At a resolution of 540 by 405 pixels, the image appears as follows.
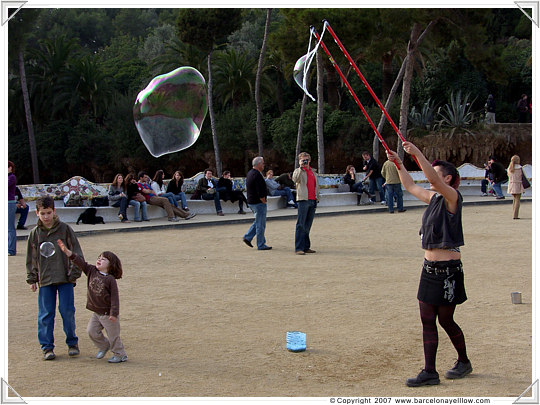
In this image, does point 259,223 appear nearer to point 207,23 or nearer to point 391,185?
point 391,185

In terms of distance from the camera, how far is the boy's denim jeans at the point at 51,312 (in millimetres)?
6195

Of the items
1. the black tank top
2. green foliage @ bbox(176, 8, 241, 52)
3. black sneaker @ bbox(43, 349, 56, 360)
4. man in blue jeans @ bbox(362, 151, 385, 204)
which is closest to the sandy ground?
black sneaker @ bbox(43, 349, 56, 360)

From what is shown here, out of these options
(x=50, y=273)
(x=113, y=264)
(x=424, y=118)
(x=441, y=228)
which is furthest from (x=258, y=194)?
(x=424, y=118)

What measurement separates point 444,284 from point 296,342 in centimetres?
159

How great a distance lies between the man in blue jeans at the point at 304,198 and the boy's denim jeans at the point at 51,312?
6534mm

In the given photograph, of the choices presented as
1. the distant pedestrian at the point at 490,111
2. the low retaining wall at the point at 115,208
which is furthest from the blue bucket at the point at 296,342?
the distant pedestrian at the point at 490,111

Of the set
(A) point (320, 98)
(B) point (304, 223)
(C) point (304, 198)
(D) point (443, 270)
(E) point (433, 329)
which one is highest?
(A) point (320, 98)

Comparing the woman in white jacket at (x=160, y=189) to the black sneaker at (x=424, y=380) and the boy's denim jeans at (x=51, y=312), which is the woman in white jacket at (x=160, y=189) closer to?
the boy's denim jeans at (x=51, y=312)

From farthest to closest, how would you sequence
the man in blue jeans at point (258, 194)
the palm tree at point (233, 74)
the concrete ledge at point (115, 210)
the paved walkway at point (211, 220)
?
1. the palm tree at point (233, 74)
2. the concrete ledge at point (115, 210)
3. the paved walkway at point (211, 220)
4. the man in blue jeans at point (258, 194)

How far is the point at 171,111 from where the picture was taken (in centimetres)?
952

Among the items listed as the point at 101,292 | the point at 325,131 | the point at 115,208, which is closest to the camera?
the point at 101,292

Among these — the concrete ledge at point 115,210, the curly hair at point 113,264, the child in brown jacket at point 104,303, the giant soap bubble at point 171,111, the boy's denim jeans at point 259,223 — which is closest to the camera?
the child in brown jacket at point 104,303

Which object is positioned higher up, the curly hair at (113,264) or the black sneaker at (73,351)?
the curly hair at (113,264)
